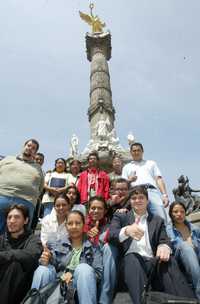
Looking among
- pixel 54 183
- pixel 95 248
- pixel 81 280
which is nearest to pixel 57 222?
pixel 95 248

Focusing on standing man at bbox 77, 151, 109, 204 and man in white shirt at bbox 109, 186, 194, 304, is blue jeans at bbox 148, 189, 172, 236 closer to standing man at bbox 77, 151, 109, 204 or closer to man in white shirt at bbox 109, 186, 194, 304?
man in white shirt at bbox 109, 186, 194, 304

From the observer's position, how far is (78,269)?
302cm

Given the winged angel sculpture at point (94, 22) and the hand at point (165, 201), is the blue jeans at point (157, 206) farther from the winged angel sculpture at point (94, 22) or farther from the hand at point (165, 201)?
the winged angel sculpture at point (94, 22)

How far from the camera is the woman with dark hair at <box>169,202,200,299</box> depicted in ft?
10.9

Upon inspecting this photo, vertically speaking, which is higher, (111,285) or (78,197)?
(78,197)

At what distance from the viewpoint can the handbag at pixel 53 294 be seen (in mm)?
2650

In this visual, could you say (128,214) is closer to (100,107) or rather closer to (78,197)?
(78,197)

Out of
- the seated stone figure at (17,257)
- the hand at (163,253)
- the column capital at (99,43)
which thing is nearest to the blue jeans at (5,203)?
the seated stone figure at (17,257)

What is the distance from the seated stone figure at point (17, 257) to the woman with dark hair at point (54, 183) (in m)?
1.98

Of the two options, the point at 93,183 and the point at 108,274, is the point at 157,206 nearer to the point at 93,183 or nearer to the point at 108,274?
the point at 93,183

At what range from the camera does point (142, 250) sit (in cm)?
336

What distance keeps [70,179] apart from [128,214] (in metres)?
2.36

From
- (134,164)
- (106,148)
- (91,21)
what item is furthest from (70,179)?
(91,21)

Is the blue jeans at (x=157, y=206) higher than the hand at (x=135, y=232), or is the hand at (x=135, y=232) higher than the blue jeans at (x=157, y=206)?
the blue jeans at (x=157, y=206)
